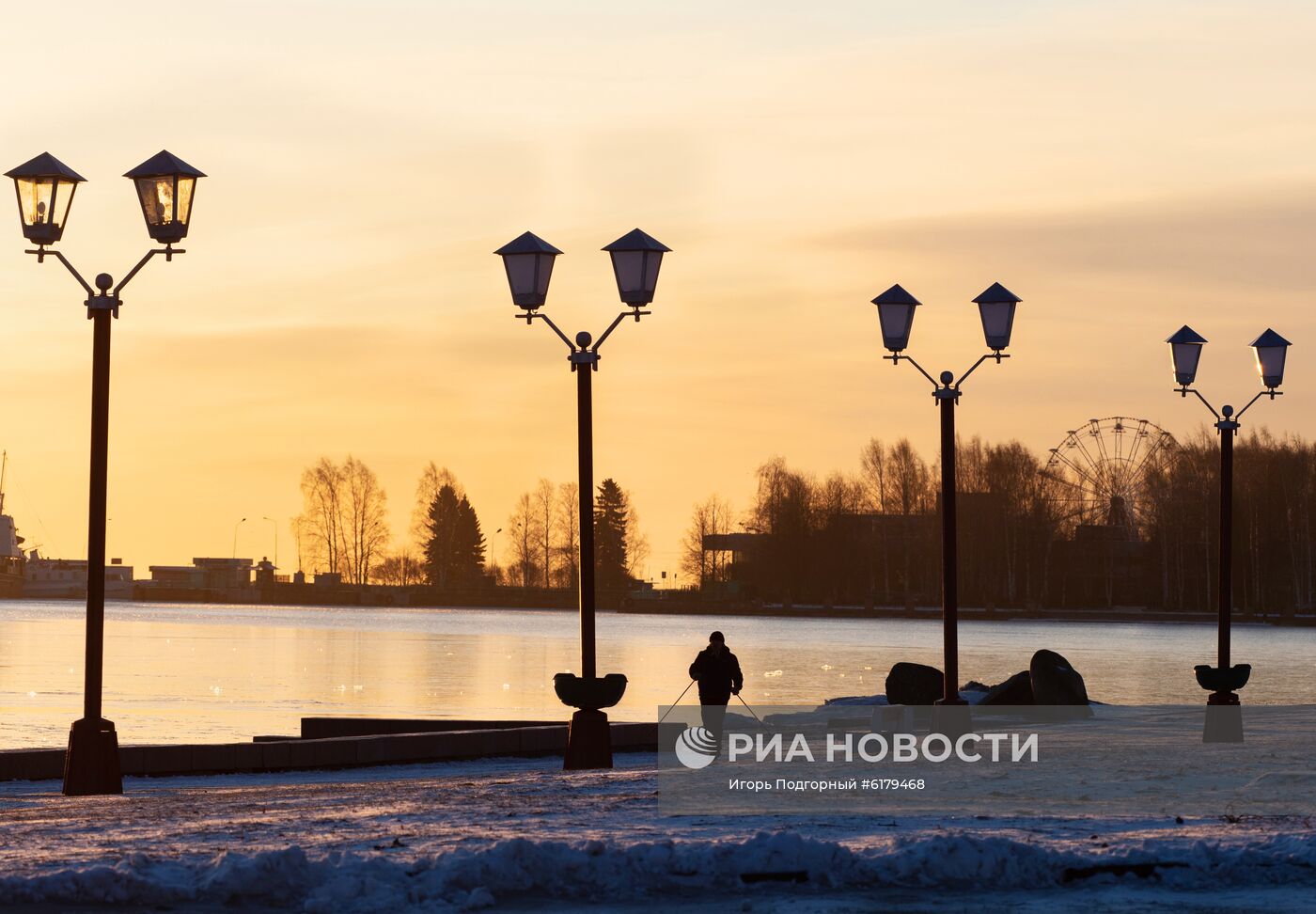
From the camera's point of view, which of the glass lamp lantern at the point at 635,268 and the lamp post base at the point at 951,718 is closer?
the glass lamp lantern at the point at 635,268

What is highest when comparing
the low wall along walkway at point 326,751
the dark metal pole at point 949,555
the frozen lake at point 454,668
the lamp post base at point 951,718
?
the dark metal pole at point 949,555

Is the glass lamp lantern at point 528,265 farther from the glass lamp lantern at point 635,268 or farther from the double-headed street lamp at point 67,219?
the double-headed street lamp at point 67,219

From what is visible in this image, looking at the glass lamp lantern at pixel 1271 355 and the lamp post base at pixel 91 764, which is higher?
the glass lamp lantern at pixel 1271 355

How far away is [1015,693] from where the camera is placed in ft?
109

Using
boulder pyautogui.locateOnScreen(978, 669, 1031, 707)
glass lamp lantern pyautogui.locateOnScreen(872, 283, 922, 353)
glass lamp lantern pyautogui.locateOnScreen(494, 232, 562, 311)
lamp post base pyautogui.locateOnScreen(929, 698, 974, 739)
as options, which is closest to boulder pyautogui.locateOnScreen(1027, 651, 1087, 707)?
boulder pyautogui.locateOnScreen(978, 669, 1031, 707)

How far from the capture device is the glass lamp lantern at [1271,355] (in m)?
28.2

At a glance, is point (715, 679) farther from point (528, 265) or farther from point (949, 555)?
point (528, 265)

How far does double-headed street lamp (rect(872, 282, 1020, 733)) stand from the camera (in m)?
25.0

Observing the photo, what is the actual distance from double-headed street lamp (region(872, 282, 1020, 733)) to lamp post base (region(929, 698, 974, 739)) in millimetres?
13

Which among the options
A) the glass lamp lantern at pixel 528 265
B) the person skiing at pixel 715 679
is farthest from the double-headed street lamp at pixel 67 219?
the person skiing at pixel 715 679

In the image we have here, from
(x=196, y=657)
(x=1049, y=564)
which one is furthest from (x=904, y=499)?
(x=196, y=657)

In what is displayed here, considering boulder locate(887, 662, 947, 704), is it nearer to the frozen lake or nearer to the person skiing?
the person skiing

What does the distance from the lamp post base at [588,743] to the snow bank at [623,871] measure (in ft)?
29.0

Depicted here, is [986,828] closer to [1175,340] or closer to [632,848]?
[632,848]
